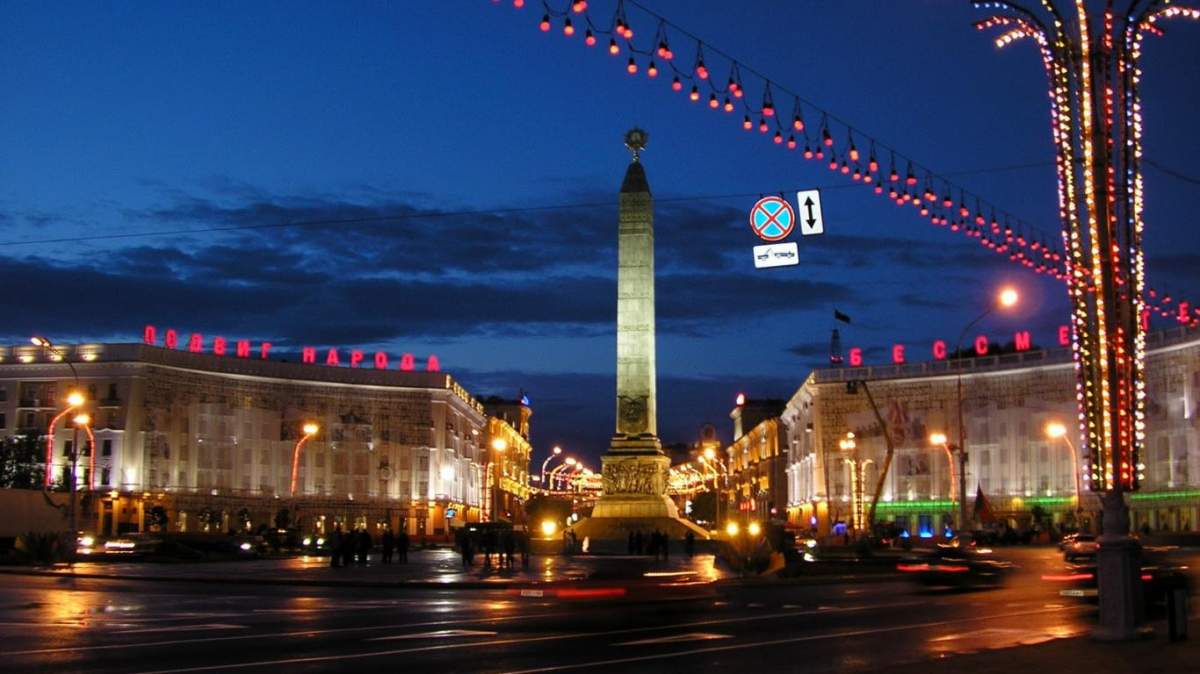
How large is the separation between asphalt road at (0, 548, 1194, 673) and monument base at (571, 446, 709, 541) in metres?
28.7

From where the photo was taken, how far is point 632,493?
62000 mm

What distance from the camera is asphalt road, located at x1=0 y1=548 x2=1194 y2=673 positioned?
16438 millimetres

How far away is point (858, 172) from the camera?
25.7 metres

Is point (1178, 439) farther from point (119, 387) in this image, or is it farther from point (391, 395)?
point (119, 387)

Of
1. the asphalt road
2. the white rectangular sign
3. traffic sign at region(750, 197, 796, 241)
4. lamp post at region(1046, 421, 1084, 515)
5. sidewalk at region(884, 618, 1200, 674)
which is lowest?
the asphalt road

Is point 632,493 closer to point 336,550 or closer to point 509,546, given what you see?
point 509,546

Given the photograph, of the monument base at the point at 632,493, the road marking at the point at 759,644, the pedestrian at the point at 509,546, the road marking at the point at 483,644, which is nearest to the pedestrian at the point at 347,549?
the pedestrian at the point at 509,546

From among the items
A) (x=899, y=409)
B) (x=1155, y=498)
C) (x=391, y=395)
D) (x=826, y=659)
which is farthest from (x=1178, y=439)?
(x=826, y=659)

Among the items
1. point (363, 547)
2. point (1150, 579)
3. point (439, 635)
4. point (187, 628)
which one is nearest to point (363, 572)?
point (363, 547)

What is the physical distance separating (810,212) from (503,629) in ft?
39.9

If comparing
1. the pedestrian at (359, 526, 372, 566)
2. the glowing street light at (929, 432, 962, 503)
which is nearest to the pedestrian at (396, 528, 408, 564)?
the pedestrian at (359, 526, 372, 566)

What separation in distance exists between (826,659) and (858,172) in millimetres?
11648

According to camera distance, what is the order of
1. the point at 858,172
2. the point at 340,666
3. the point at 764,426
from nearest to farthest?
the point at 340,666 → the point at 858,172 → the point at 764,426

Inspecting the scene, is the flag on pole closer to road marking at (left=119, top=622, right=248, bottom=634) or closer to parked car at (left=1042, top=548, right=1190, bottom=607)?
parked car at (left=1042, top=548, right=1190, bottom=607)
